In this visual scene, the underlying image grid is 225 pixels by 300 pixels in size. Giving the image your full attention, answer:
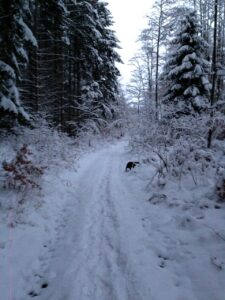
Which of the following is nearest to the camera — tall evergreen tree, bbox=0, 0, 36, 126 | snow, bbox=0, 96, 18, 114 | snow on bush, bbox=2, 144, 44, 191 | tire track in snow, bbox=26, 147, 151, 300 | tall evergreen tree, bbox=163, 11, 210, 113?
tire track in snow, bbox=26, 147, 151, 300

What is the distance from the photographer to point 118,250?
333cm

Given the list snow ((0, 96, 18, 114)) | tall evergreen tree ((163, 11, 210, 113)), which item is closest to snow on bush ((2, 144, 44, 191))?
snow ((0, 96, 18, 114))

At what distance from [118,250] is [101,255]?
30cm

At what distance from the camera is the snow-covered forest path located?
254cm

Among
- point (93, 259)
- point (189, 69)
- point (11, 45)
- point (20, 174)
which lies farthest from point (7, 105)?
point (189, 69)

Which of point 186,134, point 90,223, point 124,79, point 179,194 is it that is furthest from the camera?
point 124,79

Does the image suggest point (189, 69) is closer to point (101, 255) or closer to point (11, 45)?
point (11, 45)

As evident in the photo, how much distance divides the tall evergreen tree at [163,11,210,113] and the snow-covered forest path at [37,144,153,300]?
31.0ft

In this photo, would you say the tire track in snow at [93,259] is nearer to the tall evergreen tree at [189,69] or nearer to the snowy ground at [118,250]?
the snowy ground at [118,250]

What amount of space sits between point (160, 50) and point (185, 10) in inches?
272

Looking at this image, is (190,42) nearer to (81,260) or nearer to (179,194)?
(179,194)

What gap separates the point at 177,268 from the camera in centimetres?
290

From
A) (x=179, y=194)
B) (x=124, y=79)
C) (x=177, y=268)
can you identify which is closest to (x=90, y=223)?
(x=177, y=268)

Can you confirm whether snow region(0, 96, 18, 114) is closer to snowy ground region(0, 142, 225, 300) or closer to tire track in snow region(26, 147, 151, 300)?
snowy ground region(0, 142, 225, 300)
